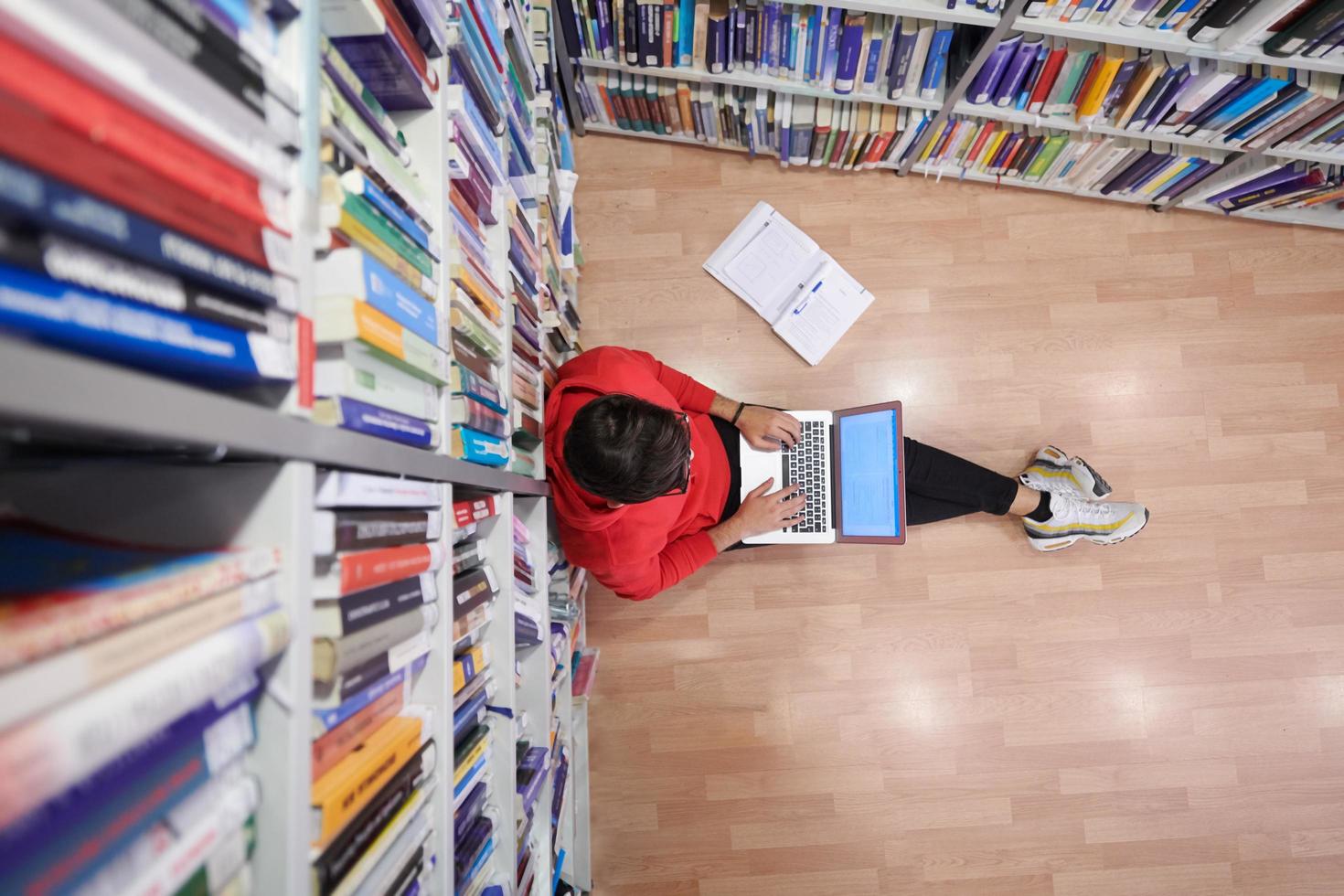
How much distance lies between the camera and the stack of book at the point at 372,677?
2.24 ft

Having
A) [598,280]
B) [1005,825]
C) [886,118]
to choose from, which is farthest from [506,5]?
[1005,825]

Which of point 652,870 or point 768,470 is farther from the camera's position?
point 652,870

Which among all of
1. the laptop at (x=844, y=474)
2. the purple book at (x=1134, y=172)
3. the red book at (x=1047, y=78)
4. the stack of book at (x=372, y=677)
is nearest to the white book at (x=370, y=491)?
the stack of book at (x=372, y=677)

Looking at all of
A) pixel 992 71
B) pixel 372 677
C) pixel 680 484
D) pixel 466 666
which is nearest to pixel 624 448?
pixel 680 484

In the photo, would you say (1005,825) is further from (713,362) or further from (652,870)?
(713,362)

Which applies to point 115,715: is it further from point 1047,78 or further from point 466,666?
point 1047,78

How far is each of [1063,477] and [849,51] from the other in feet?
4.54

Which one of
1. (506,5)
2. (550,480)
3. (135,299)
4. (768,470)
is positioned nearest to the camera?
(135,299)

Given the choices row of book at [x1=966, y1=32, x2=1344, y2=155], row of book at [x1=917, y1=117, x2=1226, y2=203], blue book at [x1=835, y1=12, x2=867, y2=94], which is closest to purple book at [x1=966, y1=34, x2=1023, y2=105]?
row of book at [x1=966, y1=32, x2=1344, y2=155]

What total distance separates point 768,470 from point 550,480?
58cm

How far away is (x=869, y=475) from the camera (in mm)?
1701

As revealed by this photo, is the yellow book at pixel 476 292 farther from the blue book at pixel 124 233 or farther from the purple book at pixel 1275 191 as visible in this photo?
the purple book at pixel 1275 191

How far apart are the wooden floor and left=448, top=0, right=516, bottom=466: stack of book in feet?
3.21

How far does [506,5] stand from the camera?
1348 mm
